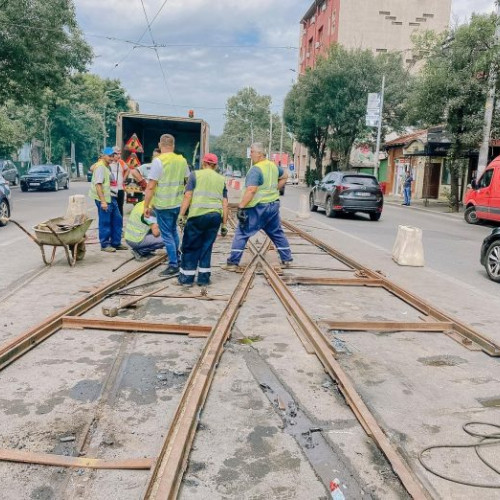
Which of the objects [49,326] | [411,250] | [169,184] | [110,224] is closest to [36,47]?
[110,224]

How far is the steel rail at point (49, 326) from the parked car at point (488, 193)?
1427 cm

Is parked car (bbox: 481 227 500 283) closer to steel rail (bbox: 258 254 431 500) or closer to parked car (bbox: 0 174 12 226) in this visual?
steel rail (bbox: 258 254 431 500)

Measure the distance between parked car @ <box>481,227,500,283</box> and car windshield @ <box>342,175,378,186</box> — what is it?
983 cm

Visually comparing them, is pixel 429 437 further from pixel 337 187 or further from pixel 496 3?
pixel 496 3

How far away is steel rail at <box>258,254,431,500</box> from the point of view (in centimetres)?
286

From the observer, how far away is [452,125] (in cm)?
2455

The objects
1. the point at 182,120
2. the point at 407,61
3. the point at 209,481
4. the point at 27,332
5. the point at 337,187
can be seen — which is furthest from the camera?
the point at 407,61

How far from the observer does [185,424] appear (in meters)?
3.23

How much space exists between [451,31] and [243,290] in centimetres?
2239

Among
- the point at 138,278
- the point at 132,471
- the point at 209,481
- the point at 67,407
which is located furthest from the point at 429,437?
the point at 138,278

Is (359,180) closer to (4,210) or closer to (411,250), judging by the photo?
(411,250)

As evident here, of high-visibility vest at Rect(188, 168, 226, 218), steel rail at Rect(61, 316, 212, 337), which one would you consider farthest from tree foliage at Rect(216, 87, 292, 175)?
steel rail at Rect(61, 316, 212, 337)

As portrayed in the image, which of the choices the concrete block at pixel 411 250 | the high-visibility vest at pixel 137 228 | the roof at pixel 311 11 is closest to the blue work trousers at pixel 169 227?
the high-visibility vest at pixel 137 228

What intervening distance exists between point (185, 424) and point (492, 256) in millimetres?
7494
